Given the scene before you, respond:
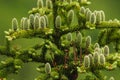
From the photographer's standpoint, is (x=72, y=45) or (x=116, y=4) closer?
(x=72, y=45)

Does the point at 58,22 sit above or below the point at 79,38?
above

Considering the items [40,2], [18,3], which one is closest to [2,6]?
[18,3]

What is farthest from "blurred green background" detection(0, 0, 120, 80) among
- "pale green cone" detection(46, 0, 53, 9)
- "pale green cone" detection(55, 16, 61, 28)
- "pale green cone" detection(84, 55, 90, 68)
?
"pale green cone" detection(84, 55, 90, 68)

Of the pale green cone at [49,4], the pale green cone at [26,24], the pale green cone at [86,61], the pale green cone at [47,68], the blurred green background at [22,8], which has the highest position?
the pale green cone at [49,4]

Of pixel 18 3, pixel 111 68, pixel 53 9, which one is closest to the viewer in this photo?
pixel 111 68

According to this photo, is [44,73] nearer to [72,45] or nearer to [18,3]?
[72,45]

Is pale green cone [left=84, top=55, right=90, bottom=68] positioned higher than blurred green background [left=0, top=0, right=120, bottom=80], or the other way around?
pale green cone [left=84, top=55, right=90, bottom=68]

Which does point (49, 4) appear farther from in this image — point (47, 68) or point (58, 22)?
point (47, 68)

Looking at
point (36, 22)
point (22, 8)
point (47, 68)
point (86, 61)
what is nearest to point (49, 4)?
point (36, 22)

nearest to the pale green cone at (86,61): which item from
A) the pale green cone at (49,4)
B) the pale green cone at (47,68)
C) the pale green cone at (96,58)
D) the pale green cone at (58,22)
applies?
the pale green cone at (96,58)

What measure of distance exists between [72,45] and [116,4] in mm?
Answer: 48585

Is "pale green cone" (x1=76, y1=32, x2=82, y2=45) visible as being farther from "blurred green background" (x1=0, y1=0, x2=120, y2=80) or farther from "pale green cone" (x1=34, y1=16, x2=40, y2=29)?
Result: "blurred green background" (x1=0, y1=0, x2=120, y2=80)

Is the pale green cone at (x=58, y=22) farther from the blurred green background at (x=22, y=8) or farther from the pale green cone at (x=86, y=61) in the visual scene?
the blurred green background at (x=22, y=8)

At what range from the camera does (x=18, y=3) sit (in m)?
59.1
